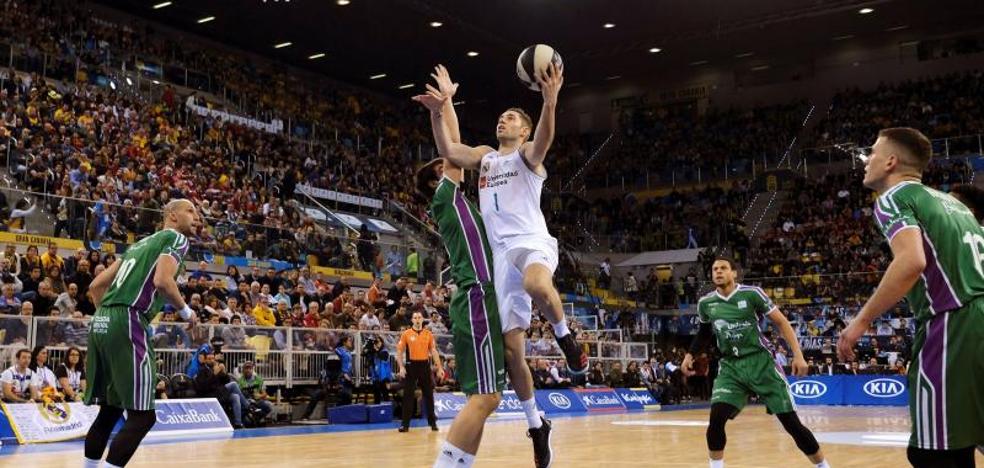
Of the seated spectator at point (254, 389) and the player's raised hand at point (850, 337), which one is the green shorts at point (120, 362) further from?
the seated spectator at point (254, 389)

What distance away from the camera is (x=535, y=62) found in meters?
6.20

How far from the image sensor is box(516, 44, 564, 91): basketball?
6.11 metres

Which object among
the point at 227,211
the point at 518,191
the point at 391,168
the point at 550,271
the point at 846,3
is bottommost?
the point at 550,271

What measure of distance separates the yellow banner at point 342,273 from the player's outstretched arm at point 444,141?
17169 mm

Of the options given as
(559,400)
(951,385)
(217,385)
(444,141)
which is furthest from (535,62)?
(559,400)

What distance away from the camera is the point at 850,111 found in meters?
41.1

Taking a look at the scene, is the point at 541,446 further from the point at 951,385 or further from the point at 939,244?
the point at 939,244

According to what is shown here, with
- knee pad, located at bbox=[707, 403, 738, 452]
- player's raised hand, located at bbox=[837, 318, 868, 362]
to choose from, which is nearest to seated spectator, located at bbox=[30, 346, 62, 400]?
knee pad, located at bbox=[707, 403, 738, 452]

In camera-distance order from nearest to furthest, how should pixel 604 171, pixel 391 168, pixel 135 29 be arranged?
pixel 135 29
pixel 391 168
pixel 604 171

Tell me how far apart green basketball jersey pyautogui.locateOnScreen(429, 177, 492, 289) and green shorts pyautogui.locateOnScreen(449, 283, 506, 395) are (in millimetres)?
141

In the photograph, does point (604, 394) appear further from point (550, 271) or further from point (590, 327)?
point (550, 271)

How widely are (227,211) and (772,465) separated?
1756cm

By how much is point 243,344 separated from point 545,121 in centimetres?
1311

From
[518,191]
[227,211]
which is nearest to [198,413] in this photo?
[227,211]
